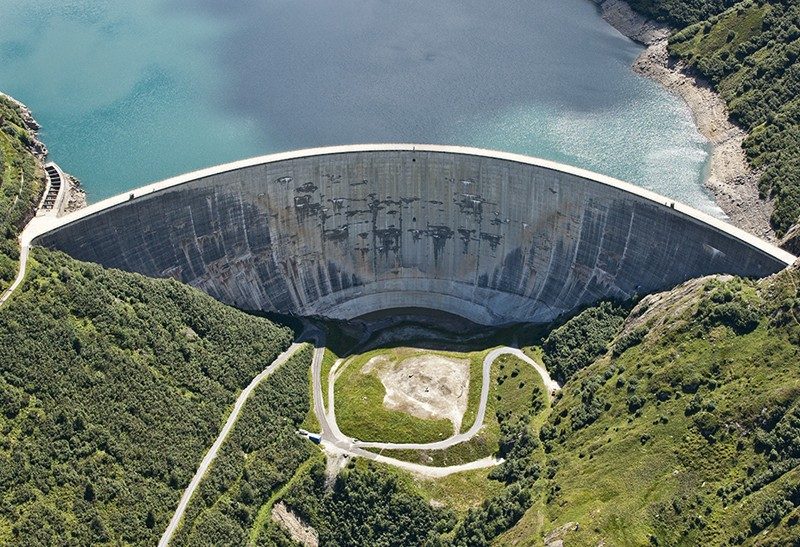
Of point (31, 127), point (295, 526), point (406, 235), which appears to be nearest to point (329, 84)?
point (406, 235)

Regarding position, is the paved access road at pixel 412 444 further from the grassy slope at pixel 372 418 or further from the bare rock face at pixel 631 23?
the bare rock face at pixel 631 23

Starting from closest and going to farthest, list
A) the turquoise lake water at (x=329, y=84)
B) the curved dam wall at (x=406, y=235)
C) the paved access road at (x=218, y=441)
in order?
the paved access road at (x=218, y=441), the curved dam wall at (x=406, y=235), the turquoise lake water at (x=329, y=84)

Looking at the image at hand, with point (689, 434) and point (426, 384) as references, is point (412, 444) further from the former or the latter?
point (689, 434)

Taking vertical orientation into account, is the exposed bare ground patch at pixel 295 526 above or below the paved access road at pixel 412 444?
below

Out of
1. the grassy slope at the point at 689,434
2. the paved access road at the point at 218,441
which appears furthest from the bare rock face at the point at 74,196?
the grassy slope at the point at 689,434

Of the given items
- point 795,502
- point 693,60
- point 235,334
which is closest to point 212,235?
point 235,334

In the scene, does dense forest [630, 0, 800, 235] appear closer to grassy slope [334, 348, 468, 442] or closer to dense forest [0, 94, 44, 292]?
grassy slope [334, 348, 468, 442]
